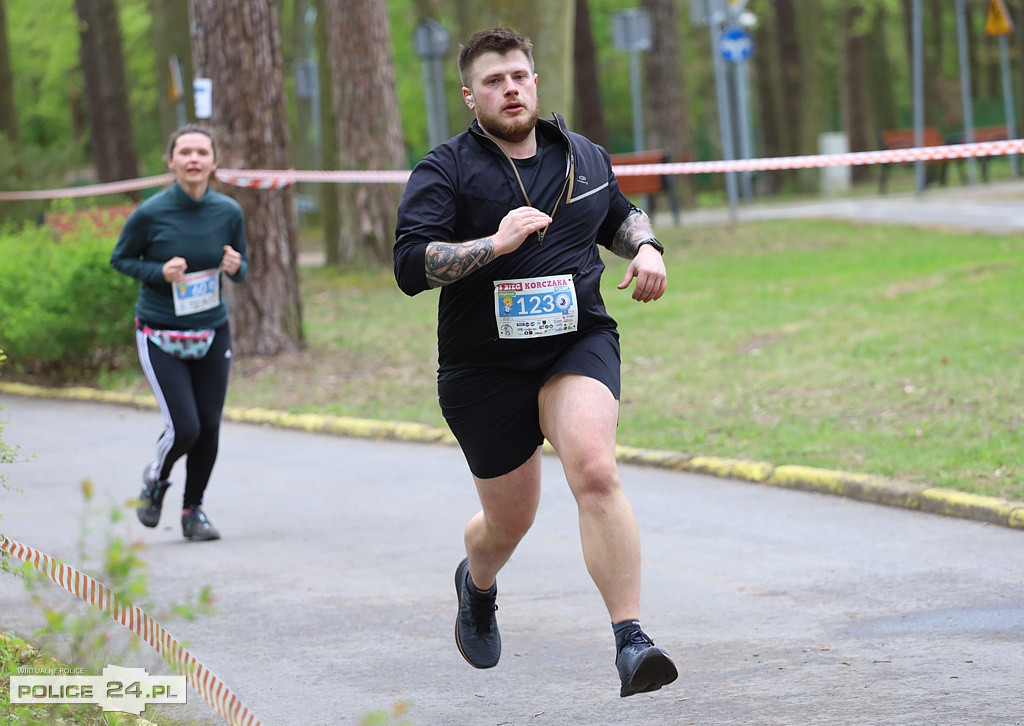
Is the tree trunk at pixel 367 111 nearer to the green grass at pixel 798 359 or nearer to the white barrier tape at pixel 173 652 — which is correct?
the green grass at pixel 798 359

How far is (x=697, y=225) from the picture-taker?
23.9m

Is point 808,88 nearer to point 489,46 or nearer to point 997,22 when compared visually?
point 997,22

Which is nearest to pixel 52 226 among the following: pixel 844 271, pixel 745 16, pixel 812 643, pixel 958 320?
pixel 844 271

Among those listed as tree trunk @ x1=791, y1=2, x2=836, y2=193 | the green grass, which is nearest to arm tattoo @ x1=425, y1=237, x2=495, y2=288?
the green grass

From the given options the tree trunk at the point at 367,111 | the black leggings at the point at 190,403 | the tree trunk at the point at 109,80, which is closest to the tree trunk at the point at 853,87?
the tree trunk at the point at 109,80

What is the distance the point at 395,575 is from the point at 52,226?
1102 cm

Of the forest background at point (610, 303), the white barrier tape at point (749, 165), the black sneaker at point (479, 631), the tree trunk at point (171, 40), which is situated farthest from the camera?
the tree trunk at point (171, 40)

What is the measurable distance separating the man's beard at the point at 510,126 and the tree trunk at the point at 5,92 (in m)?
24.8

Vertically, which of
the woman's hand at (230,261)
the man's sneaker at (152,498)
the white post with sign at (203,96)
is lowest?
the man's sneaker at (152,498)

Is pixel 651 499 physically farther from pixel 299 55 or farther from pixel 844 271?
pixel 299 55

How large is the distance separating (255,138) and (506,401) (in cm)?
982

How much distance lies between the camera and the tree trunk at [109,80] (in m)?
32.0

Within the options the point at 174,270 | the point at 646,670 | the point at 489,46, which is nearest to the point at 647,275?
the point at 489,46

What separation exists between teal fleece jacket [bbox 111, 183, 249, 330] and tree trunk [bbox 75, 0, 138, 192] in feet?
81.6
